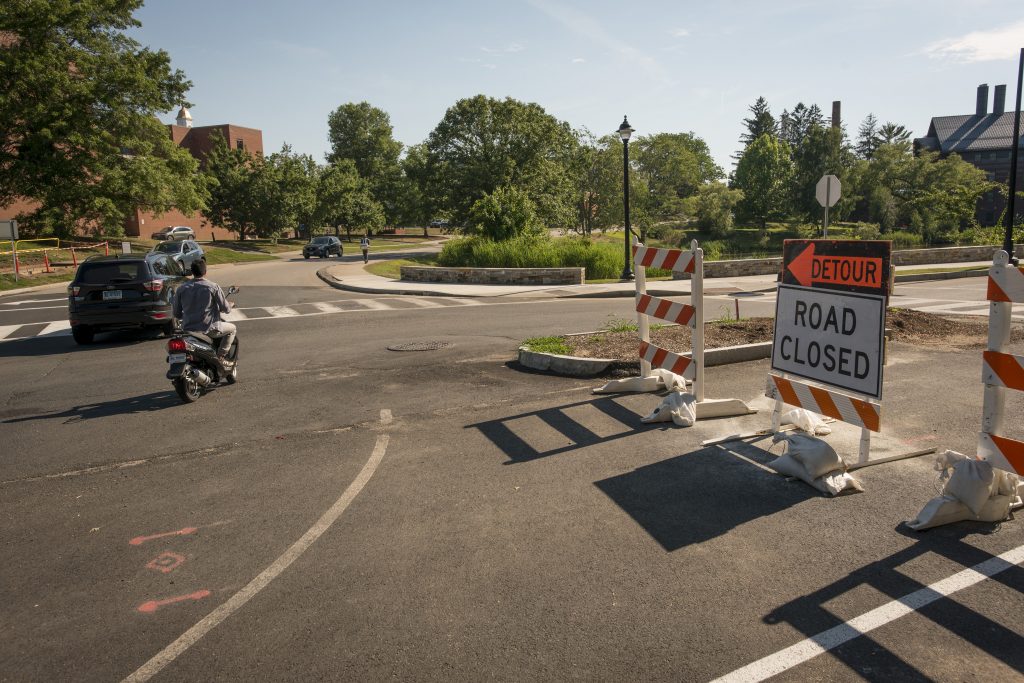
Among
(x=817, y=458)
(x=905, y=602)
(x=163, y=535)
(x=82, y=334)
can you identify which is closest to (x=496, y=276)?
(x=82, y=334)

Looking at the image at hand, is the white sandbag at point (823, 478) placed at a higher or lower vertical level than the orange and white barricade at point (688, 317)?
lower

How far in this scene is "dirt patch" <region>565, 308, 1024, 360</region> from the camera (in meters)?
10.7

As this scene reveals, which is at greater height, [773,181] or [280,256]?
[773,181]

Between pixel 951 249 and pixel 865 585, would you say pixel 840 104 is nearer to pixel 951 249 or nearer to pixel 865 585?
pixel 951 249

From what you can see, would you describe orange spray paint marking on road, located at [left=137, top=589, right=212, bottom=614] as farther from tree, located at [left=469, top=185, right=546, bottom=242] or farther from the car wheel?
tree, located at [left=469, top=185, right=546, bottom=242]

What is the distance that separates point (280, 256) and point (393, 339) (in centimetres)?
4188

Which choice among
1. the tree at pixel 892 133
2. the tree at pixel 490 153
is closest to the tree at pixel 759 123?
the tree at pixel 892 133

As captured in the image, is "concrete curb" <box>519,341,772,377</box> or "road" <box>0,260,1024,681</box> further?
"concrete curb" <box>519,341,772,377</box>

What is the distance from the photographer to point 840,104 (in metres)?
110

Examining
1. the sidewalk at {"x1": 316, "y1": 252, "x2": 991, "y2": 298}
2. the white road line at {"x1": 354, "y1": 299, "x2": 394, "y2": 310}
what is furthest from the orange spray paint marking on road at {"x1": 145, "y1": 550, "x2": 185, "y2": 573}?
the sidewalk at {"x1": 316, "y1": 252, "x2": 991, "y2": 298}

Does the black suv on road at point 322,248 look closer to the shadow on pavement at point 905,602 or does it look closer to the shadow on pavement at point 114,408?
the shadow on pavement at point 114,408

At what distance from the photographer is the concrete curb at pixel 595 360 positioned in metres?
9.64

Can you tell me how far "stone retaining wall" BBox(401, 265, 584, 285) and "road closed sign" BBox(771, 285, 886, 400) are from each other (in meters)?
18.4

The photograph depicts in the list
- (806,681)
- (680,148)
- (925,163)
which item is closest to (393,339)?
(806,681)
